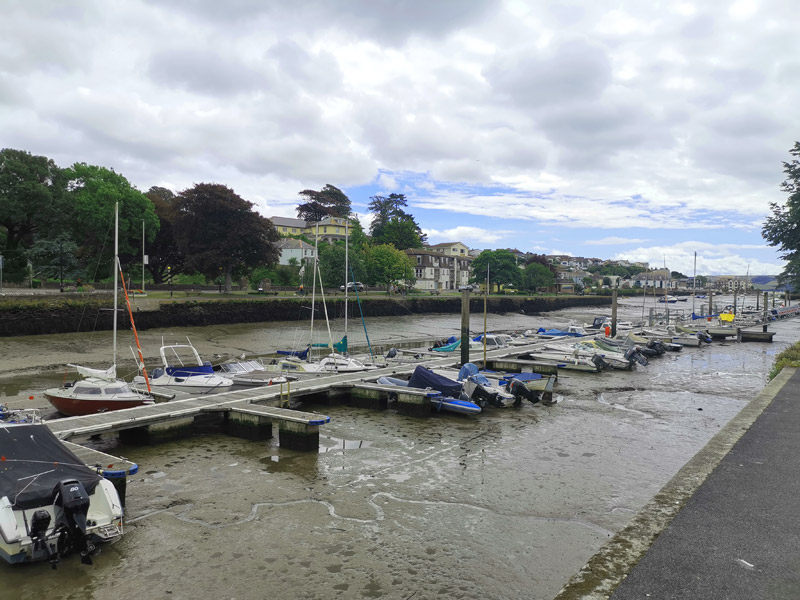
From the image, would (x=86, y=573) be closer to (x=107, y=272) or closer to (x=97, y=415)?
(x=97, y=415)

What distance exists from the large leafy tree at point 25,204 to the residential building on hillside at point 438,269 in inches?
2400

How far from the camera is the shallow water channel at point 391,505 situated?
27.2 feet

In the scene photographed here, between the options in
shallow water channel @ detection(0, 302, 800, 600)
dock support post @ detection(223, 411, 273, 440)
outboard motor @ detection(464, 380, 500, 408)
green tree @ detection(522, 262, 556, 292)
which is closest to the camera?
shallow water channel @ detection(0, 302, 800, 600)

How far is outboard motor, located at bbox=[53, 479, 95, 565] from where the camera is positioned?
8594 mm

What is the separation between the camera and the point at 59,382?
24484 millimetres

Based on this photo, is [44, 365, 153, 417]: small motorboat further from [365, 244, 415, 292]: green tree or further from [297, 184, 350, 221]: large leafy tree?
[297, 184, 350, 221]: large leafy tree

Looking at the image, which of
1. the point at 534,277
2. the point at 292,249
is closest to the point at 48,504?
the point at 292,249

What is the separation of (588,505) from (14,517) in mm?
10355

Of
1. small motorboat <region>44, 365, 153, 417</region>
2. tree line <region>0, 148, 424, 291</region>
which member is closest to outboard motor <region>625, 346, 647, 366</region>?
small motorboat <region>44, 365, 153, 417</region>

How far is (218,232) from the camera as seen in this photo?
186 feet

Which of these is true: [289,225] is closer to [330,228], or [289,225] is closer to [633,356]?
[330,228]

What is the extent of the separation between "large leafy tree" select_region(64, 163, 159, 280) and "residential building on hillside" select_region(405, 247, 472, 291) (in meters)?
55.7

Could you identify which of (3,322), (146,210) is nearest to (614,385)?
(3,322)

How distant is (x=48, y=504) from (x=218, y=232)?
51.0m
